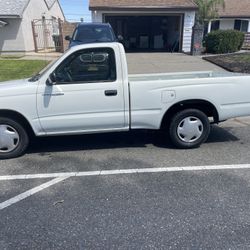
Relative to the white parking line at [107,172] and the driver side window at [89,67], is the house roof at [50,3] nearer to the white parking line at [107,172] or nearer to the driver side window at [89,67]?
the driver side window at [89,67]

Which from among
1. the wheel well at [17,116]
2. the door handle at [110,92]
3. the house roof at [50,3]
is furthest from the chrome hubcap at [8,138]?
the house roof at [50,3]

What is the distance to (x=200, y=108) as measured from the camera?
5137 millimetres

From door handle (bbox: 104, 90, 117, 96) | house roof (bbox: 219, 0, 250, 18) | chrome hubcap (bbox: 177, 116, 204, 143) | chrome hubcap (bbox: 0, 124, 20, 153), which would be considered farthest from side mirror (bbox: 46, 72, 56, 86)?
house roof (bbox: 219, 0, 250, 18)

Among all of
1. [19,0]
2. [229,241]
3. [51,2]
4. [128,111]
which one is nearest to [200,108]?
[128,111]

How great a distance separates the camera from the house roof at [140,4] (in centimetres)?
1884

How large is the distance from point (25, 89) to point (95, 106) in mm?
1062

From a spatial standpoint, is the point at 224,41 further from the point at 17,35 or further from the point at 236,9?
the point at 17,35

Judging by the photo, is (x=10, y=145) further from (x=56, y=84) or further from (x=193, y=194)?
(x=193, y=194)

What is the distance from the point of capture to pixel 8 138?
4.76 m

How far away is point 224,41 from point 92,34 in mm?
9258

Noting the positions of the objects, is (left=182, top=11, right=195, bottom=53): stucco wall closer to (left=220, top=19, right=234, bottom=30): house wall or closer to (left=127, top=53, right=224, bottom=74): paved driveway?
(left=127, top=53, right=224, bottom=74): paved driveway

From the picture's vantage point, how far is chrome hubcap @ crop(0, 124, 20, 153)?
4.73 meters

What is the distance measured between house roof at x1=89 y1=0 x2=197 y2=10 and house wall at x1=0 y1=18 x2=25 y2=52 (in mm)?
4950

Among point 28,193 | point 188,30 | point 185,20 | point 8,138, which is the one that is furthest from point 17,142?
point 188,30
